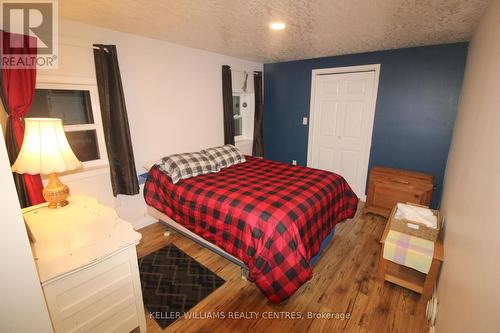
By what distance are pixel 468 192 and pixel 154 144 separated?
307 centimetres

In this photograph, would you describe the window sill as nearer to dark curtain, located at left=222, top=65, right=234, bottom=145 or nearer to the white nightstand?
the white nightstand

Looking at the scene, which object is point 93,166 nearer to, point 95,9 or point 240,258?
point 95,9

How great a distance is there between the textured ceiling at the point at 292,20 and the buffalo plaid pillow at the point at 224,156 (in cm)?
137

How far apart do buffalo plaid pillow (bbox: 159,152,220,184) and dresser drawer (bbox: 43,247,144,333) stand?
123 cm

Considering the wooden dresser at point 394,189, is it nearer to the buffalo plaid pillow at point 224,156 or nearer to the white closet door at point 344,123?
the white closet door at point 344,123

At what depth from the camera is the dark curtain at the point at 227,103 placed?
363 cm

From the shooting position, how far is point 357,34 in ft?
8.32

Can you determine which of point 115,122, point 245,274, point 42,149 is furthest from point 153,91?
point 245,274

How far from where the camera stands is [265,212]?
5.97 ft

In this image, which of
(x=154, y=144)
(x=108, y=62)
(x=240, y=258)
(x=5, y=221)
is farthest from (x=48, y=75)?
(x=240, y=258)

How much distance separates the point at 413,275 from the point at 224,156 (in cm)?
236

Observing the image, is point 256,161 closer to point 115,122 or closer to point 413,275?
point 115,122

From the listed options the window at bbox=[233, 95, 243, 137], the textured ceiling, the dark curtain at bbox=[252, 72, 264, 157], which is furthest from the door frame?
the window at bbox=[233, 95, 243, 137]

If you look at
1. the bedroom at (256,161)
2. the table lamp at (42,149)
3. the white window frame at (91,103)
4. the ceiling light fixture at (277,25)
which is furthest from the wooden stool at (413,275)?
the white window frame at (91,103)
